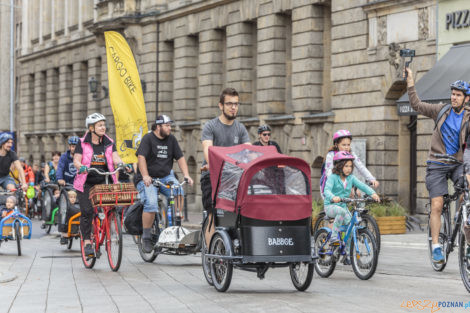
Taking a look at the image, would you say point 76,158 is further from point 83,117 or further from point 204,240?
point 83,117

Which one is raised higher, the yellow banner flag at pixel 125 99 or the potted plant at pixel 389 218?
the yellow banner flag at pixel 125 99

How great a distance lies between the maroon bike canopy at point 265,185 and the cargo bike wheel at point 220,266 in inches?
14.3

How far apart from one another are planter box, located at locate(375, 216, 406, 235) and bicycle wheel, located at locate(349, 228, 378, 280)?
8.15 meters

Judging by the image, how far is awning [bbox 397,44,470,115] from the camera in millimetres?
22391

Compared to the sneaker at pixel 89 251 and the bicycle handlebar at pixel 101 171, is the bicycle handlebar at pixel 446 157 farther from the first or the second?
the sneaker at pixel 89 251

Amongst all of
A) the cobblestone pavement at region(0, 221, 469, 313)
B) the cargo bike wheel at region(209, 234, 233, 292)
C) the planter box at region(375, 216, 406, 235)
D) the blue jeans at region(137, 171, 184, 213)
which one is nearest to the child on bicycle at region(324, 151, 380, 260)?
the cobblestone pavement at region(0, 221, 469, 313)

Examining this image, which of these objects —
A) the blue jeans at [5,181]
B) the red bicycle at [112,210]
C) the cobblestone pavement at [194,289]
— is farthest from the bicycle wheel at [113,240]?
the blue jeans at [5,181]

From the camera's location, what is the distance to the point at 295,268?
11109 millimetres

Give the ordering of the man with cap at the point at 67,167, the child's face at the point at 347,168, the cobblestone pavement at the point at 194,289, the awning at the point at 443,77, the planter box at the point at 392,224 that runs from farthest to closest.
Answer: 1. the awning at the point at 443,77
2. the planter box at the point at 392,224
3. the man with cap at the point at 67,167
4. the child's face at the point at 347,168
5. the cobblestone pavement at the point at 194,289

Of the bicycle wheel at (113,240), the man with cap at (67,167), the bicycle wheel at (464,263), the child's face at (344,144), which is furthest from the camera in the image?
the man with cap at (67,167)

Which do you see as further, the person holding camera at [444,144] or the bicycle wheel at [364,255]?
the person holding camera at [444,144]

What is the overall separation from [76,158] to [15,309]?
4488mm

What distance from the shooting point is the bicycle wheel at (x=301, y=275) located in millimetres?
10734

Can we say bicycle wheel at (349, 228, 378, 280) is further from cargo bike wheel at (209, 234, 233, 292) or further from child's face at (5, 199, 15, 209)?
child's face at (5, 199, 15, 209)
